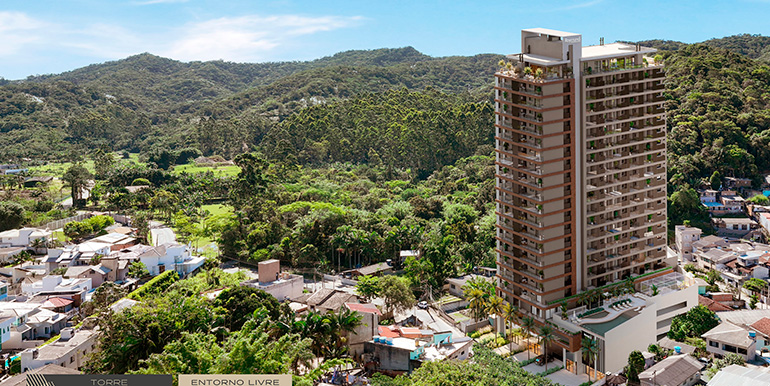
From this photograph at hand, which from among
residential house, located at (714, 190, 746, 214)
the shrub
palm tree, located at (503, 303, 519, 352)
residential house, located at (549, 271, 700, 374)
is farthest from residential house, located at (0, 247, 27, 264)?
residential house, located at (714, 190, 746, 214)

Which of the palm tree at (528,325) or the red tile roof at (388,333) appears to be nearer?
the palm tree at (528,325)

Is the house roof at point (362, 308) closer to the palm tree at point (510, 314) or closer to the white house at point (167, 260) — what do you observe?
the palm tree at point (510, 314)

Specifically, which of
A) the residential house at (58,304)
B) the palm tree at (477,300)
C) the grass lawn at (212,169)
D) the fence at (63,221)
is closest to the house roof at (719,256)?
the palm tree at (477,300)

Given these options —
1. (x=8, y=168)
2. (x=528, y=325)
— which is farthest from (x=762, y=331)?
(x=8, y=168)

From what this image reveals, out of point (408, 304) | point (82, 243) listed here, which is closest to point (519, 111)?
point (408, 304)

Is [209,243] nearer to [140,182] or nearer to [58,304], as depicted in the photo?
[58,304]

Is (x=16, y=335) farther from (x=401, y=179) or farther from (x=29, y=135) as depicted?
(x=29, y=135)

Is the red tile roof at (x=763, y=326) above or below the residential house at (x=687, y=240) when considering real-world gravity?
below
